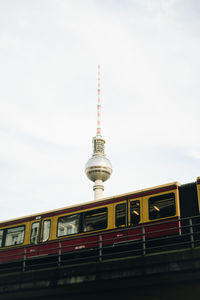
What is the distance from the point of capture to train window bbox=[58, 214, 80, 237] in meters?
18.0

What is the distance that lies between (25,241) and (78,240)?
11.0 ft

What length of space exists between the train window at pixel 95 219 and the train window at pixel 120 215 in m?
0.58

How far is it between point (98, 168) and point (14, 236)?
175ft

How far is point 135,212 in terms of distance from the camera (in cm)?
1641

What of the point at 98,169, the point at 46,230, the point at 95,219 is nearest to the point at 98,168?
the point at 98,169

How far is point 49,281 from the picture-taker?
14.3 m

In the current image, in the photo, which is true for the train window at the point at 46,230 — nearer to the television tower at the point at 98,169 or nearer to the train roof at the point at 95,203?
the train roof at the point at 95,203

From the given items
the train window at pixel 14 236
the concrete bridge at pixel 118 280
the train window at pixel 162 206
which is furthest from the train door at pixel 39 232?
the train window at pixel 162 206

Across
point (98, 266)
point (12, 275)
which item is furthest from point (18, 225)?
point (98, 266)

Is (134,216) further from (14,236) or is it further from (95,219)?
(14,236)

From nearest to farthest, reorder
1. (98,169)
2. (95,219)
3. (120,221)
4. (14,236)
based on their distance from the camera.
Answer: (120,221), (95,219), (14,236), (98,169)

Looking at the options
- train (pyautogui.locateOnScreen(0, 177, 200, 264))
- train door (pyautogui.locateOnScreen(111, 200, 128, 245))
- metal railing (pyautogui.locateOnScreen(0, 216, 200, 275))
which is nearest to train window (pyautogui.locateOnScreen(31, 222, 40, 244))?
train (pyautogui.locateOnScreen(0, 177, 200, 264))

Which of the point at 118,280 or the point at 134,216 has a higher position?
the point at 134,216

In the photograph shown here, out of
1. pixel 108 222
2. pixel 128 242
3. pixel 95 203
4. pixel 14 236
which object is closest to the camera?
pixel 128 242
